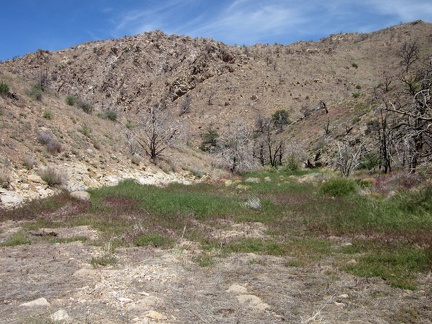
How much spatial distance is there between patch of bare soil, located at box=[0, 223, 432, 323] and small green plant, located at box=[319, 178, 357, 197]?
30.6ft

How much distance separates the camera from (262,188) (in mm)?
19500

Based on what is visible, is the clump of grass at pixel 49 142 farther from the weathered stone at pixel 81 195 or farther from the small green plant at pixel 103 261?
the small green plant at pixel 103 261

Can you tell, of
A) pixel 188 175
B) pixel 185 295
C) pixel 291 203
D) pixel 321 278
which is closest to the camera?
pixel 185 295

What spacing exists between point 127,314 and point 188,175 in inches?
847

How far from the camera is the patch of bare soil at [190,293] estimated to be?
187 inches

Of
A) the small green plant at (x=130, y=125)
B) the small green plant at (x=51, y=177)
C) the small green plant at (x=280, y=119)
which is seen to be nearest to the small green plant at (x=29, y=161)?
the small green plant at (x=51, y=177)

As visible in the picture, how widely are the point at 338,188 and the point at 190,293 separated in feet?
39.0

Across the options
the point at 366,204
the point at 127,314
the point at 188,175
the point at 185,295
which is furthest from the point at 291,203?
the point at 188,175

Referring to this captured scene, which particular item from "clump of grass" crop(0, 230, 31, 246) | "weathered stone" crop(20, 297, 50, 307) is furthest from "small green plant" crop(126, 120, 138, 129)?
"weathered stone" crop(20, 297, 50, 307)

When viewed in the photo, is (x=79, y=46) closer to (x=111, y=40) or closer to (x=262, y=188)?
(x=111, y=40)

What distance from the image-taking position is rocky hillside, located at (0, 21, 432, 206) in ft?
70.0

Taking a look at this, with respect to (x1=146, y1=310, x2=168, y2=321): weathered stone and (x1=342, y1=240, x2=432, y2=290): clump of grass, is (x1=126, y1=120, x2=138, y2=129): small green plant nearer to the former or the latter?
(x1=342, y1=240, x2=432, y2=290): clump of grass

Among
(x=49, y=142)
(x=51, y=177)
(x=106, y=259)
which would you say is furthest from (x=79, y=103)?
(x=106, y=259)

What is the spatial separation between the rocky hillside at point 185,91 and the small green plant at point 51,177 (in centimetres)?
215
